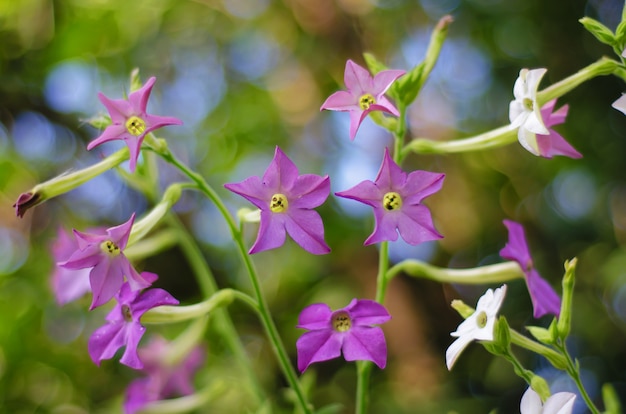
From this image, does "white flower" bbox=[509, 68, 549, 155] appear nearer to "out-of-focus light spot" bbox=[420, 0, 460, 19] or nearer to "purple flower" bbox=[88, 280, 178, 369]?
"purple flower" bbox=[88, 280, 178, 369]

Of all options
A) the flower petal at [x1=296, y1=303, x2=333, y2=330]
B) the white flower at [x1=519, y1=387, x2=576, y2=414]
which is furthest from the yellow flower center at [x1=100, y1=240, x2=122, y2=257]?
the white flower at [x1=519, y1=387, x2=576, y2=414]

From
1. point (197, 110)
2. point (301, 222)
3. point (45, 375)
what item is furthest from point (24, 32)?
point (301, 222)

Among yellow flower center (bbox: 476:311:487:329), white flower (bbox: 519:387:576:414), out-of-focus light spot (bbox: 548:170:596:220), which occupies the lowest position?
out-of-focus light spot (bbox: 548:170:596:220)

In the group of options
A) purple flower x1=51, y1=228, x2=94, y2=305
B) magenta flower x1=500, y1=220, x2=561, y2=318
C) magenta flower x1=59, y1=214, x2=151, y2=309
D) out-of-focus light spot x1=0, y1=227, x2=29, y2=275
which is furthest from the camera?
out-of-focus light spot x1=0, y1=227, x2=29, y2=275

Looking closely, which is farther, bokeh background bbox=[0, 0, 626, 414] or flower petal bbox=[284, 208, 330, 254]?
bokeh background bbox=[0, 0, 626, 414]

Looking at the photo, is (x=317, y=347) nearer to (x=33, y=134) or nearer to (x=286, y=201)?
(x=286, y=201)

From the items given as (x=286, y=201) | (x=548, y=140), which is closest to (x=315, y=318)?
(x=286, y=201)

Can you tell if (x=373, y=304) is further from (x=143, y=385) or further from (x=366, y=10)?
(x=366, y=10)
